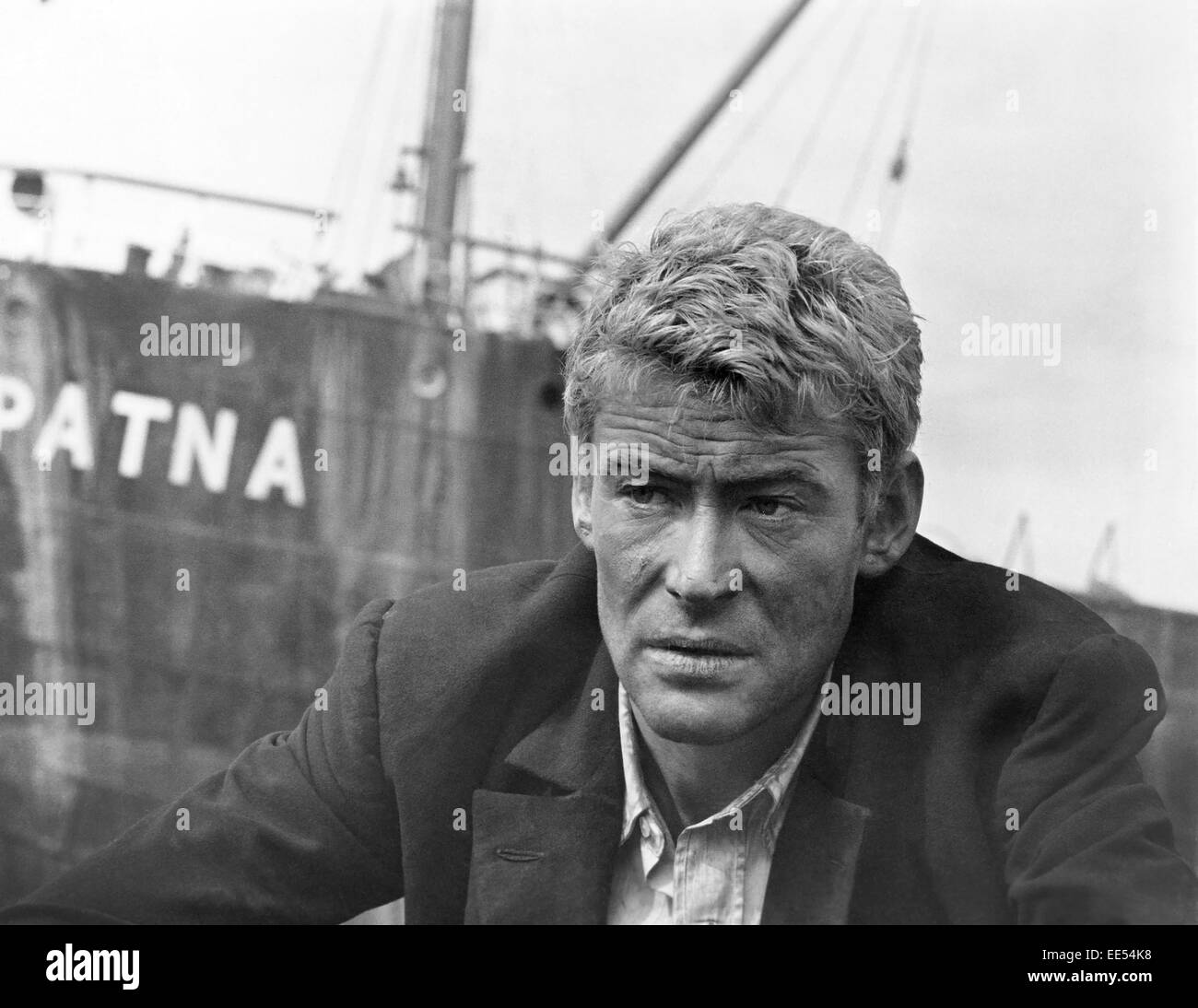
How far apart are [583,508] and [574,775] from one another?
0.59 metres

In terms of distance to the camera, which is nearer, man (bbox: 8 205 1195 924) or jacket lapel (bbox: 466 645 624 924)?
man (bbox: 8 205 1195 924)

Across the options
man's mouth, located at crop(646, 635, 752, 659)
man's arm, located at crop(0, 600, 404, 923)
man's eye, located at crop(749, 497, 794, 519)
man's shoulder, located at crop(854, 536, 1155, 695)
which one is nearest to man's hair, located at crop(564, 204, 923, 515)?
man's eye, located at crop(749, 497, 794, 519)

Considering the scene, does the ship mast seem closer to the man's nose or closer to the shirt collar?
the man's nose

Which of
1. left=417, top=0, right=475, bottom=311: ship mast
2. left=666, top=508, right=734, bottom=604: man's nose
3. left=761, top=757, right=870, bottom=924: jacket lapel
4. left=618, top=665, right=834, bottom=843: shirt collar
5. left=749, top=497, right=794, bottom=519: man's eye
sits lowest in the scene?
left=761, top=757, right=870, bottom=924: jacket lapel

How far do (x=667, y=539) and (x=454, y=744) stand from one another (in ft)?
2.23

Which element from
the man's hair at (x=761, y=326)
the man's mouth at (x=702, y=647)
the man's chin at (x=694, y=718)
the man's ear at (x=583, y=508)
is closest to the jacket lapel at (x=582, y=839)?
the man's chin at (x=694, y=718)

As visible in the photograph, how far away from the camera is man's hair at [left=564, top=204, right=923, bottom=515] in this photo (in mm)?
2627

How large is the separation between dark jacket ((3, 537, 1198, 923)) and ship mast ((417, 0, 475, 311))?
4.84 ft

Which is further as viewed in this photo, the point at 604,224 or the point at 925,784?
the point at 604,224

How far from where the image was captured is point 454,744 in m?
2.96

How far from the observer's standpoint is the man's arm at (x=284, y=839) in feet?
9.64

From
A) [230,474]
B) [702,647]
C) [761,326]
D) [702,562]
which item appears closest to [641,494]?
[702,562]
